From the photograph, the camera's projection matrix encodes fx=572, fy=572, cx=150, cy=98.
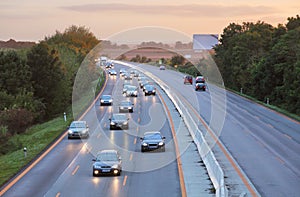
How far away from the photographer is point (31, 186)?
27859 mm

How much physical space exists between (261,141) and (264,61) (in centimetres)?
5170

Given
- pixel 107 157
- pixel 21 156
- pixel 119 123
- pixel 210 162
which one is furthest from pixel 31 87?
pixel 210 162

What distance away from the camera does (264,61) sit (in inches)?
3590

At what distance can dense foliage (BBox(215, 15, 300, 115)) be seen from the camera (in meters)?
77.3

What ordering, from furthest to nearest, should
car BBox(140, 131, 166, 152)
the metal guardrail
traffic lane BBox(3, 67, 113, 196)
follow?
car BBox(140, 131, 166, 152)
traffic lane BBox(3, 67, 113, 196)
the metal guardrail

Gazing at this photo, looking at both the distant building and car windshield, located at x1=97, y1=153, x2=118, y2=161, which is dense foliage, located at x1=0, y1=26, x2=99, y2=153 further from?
the distant building

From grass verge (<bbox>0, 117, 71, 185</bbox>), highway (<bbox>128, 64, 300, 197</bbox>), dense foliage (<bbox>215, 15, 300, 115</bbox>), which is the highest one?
dense foliage (<bbox>215, 15, 300, 115</bbox>)

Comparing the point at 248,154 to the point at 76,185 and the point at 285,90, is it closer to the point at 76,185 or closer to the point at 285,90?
the point at 76,185

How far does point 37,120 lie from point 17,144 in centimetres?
3395

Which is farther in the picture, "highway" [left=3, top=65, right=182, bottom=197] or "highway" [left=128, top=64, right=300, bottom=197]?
"highway" [left=128, top=64, right=300, bottom=197]

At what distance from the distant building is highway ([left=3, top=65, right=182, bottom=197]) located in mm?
108373

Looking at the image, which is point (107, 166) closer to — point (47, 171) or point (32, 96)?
point (47, 171)

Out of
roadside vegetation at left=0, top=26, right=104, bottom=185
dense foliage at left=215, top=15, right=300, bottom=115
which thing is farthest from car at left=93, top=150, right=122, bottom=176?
dense foliage at left=215, top=15, right=300, bottom=115

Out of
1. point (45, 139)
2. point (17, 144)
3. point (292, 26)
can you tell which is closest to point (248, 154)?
point (45, 139)
